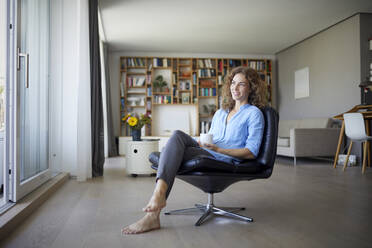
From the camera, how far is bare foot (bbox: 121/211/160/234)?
1779mm

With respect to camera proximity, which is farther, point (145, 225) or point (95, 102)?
point (95, 102)

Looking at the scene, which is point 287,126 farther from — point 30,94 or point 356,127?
point 30,94

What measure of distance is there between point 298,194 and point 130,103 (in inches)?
221

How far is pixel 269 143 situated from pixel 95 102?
265 centimetres

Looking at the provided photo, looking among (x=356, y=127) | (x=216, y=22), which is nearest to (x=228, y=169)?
(x=356, y=127)

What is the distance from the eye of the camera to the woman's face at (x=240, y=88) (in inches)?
86.2

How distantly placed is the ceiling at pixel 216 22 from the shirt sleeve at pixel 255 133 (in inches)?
133

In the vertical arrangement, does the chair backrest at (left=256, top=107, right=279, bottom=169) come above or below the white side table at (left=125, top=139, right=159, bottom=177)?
above

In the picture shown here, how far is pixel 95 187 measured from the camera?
10.6 ft

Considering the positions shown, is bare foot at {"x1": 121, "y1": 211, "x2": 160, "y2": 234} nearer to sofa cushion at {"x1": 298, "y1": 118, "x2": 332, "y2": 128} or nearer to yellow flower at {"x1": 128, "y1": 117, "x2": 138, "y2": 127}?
yellow flower at {"x1": 128, "y1": 117, "x2": 138, "y2": 127}

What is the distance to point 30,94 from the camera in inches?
105

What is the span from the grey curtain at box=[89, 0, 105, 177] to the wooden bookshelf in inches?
142

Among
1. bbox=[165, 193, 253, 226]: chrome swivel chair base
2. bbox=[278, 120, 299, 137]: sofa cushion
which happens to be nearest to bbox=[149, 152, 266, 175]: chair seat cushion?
bbox=[165, 193, 253, 226]: chrome swivel chair base

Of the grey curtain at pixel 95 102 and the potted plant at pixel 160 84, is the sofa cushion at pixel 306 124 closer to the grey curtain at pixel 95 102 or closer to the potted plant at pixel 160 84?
the potted plant at pixel 160 84
